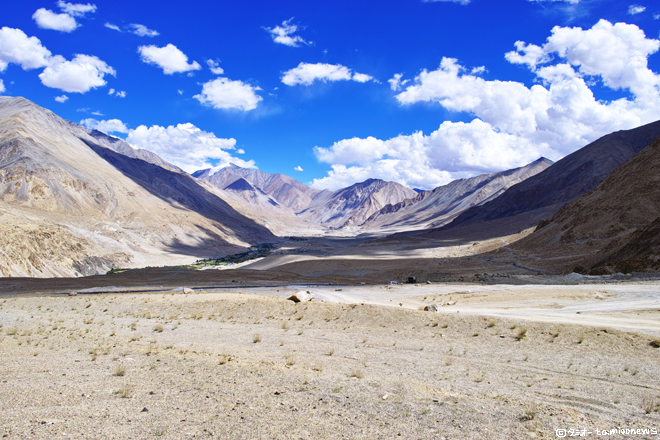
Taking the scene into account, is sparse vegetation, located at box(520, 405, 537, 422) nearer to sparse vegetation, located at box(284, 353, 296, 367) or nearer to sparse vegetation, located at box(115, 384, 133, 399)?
sparse vegetation, located at box(284, 353, 296, 367)


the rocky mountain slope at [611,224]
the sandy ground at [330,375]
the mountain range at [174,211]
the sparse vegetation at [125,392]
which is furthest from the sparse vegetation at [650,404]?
the rocky mountain slope at [611,224]

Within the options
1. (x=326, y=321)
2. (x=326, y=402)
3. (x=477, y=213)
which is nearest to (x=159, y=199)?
(x=477, y=213)

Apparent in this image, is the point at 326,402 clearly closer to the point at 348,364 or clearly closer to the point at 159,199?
the point at 348,364

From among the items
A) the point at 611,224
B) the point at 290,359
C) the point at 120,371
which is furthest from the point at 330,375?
the point at 611,224

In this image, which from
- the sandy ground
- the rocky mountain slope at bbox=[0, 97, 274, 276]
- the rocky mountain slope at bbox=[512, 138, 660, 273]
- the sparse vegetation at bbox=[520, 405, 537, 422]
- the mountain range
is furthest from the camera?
the rocky mountain slope at bbox=[0, 97, 274, 276]

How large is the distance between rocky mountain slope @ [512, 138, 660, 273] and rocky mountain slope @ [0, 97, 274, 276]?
6011 centimetres

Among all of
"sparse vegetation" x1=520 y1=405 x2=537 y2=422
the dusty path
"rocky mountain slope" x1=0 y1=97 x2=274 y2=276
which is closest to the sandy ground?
"sparse vegetation" x1=520 y1=405 x2=537 y2=422

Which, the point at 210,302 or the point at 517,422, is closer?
the point at 517,422

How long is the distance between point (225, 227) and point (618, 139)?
124914mm

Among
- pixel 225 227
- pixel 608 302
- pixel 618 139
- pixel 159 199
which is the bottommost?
pixel 608 302

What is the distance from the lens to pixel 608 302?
18.5 metres

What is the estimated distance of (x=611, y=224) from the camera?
4356 centimetres

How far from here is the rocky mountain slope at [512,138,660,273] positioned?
2981cm

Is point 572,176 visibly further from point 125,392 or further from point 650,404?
point 125,392
